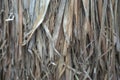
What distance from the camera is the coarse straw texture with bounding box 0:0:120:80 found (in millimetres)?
1362

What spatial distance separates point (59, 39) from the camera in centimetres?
137

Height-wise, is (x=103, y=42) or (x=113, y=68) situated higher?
(x=103, y=42)

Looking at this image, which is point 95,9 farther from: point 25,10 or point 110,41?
point 25,10

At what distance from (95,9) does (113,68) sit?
13.2 inches

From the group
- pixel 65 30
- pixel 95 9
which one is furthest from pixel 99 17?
pixel 65 30

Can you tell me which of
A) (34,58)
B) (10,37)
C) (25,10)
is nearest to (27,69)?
(34,58)

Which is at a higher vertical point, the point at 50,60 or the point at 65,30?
the point at 65,30

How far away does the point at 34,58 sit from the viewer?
1391 mm

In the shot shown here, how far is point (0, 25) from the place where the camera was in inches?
56.8

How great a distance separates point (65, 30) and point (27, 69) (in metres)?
0.29

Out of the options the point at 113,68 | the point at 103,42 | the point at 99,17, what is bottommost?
the point at 113,68

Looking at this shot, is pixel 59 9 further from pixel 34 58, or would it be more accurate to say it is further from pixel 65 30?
pixel 34 58

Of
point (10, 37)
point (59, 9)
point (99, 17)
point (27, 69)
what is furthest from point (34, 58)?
point (99, 17)

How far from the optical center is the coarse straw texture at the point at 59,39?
136 centimetres
